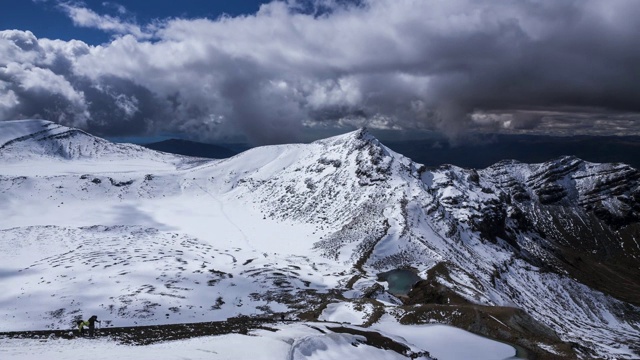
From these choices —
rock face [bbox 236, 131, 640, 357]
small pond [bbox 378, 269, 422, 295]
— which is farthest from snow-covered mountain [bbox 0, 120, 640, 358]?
small pond [bbox 378, 269, 422, 295]

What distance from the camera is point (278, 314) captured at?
57.1 metres

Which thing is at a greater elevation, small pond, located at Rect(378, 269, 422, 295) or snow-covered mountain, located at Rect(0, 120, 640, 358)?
snow-covered mountain, located at Rect(0, 120, 640, 358)

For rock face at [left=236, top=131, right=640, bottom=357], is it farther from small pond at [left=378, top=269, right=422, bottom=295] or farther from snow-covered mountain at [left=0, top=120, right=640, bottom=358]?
small pond at [left=378, top=269, right=422, bottom=295]

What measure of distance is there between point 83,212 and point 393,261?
11075cm

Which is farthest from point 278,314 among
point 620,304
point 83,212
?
point 620,304

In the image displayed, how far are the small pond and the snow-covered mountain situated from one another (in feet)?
8.37

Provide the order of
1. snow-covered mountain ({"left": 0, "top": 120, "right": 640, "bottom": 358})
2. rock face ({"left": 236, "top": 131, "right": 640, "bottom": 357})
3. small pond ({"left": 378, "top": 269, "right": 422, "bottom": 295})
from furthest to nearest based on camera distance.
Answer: rock face ({"left": 236, "top": 131, "right": 640, "bottom": 357}), small pond ({"left": 378, "top": 269, "right": 422, "bottom": 295}), snow-covered mountain ({"left": 0, "top": 120, "right": 640, "bottom": 358})

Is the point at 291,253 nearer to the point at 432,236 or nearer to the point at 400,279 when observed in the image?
the point at 400,279

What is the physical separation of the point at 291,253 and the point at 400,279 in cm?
3013

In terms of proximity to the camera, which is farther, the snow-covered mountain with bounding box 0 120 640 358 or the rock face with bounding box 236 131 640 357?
the rock face with bounding box 236 131 640 357

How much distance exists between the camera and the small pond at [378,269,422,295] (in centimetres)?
8794

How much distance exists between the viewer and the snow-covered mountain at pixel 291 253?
5706cm

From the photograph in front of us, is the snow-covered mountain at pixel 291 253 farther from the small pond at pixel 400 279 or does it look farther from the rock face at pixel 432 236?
the small pond at pixel 400 279

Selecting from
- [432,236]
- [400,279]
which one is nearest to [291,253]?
[400,279]
